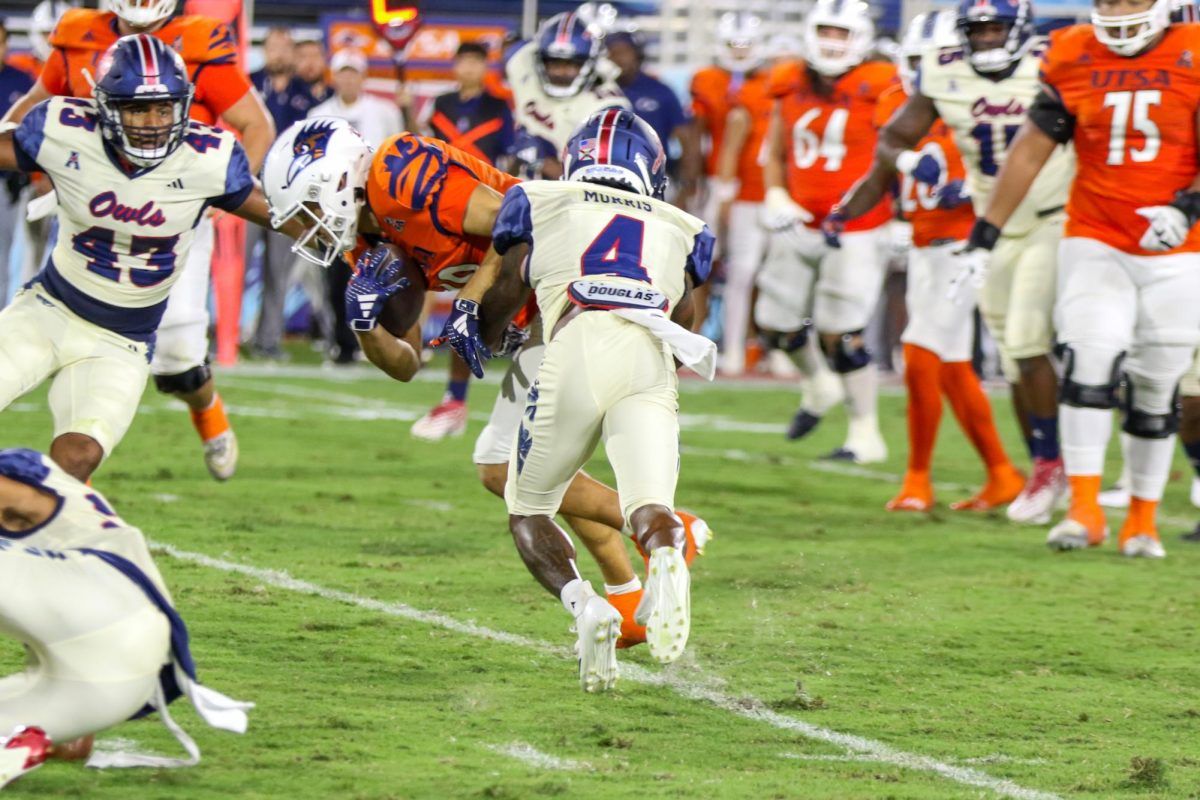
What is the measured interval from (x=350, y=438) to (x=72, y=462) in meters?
4.62

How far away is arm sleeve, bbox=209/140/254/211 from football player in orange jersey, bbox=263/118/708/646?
52cm

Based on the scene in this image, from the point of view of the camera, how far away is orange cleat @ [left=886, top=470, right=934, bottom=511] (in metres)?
8.38

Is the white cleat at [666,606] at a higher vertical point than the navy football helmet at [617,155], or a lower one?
lower

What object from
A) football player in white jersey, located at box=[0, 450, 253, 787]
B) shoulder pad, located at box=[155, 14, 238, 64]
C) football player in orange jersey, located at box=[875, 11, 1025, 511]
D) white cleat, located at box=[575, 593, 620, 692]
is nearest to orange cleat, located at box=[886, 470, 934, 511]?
football player in orange jersey, located at box=[875, 11, 1025, 511]

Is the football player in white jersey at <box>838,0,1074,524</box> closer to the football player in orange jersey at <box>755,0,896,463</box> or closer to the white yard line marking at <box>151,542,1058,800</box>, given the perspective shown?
the football player in orange jersey at <box>755,0,896,463</box>

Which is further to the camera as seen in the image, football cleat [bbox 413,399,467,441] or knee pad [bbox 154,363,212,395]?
football cleat [bbox 413,399,467,441]

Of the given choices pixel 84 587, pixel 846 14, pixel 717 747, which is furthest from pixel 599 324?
pixel 846 14

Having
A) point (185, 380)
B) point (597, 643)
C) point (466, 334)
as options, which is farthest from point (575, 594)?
point (185, 380)

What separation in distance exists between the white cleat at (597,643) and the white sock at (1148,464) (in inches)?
140

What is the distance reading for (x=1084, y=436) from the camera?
23.6 feet

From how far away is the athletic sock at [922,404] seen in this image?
27.7ft

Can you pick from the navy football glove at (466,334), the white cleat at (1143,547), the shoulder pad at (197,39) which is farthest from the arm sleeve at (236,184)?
the white cleat at (1143,547)

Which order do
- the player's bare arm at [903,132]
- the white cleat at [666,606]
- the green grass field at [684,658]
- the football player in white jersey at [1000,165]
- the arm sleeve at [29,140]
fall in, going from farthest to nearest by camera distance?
the player's bare arm at [903,132] < the football player in white jersey at [1000,165] < the arm sleeve at [29,140] < the white cleat at [666,606] < the green grass field at [684,658]

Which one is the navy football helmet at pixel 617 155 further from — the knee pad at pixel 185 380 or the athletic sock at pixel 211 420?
the athletic sock at pixel 211 420
